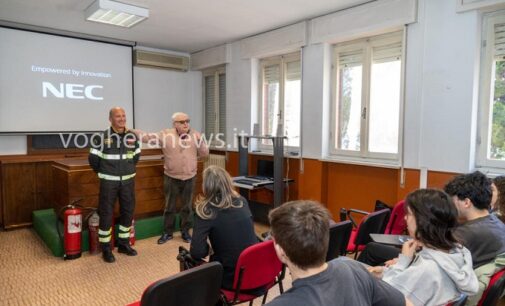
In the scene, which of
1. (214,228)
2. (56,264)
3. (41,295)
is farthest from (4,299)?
(214,228)

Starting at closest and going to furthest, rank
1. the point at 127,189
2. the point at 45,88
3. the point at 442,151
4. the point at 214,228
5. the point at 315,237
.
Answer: the point at 315,237
the point at 214,228
the point at 442,151
the point at 127,189
the point at 45,88

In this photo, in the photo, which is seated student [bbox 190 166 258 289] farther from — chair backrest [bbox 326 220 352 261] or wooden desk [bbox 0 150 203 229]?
wooden desk [bbox 0 150 203 229]

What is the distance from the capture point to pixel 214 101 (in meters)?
6.28

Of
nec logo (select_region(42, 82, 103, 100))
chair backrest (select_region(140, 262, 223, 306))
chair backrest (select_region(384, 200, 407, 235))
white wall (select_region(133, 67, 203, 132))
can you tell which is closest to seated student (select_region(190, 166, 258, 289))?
chair backrest (select_region(140, 262, 223, 306))

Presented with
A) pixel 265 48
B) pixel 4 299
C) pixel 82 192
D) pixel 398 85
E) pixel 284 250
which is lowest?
pixel 4 299

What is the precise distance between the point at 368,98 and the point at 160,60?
11.8 feet

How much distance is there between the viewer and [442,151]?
10.8 ft

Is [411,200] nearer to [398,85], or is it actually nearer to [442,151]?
[442,151]

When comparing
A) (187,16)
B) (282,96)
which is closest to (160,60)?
(187,16)

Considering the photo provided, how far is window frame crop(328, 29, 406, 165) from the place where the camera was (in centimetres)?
360

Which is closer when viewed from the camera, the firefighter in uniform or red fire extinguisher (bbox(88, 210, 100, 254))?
the firefighter in uniform

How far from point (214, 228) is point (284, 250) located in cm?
105

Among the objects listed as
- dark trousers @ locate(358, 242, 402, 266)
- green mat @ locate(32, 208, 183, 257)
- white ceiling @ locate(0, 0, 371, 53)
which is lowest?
green mat @ locate(32, 208, 183, 257)

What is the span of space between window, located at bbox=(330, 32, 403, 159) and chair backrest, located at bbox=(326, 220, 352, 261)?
1.77m
